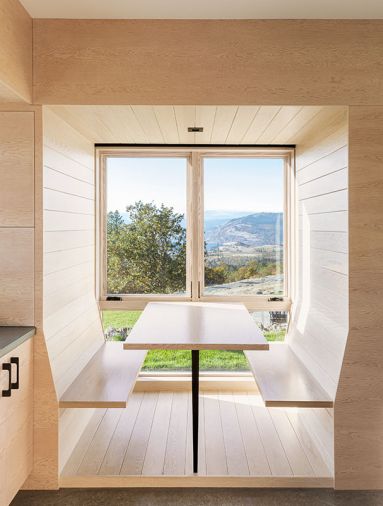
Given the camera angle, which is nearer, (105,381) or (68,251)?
(105,381)

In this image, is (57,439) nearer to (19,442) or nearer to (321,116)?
(19,442)

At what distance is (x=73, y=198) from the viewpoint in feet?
9.00

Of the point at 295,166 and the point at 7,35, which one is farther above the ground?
the point at 7,35

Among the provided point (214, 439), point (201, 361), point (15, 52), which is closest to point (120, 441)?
point (214, 439)

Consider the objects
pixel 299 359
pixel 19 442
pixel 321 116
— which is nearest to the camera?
pixel 19 442

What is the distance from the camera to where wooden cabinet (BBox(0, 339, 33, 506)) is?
192 centimetres

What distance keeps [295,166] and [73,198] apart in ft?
5.72

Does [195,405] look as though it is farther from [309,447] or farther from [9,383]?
[9,383]

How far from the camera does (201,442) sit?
268 cm

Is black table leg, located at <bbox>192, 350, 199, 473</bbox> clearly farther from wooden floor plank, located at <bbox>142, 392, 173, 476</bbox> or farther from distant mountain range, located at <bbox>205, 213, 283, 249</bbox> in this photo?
distant mountain range, located at <bbox>205, 213, 283, 249</bbox>

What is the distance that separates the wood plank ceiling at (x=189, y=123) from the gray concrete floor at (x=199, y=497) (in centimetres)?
208

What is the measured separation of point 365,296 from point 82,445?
6.33 feet

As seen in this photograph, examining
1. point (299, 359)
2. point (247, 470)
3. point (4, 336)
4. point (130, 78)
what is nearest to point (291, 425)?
point (299, 359)

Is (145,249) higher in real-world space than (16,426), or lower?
higher
